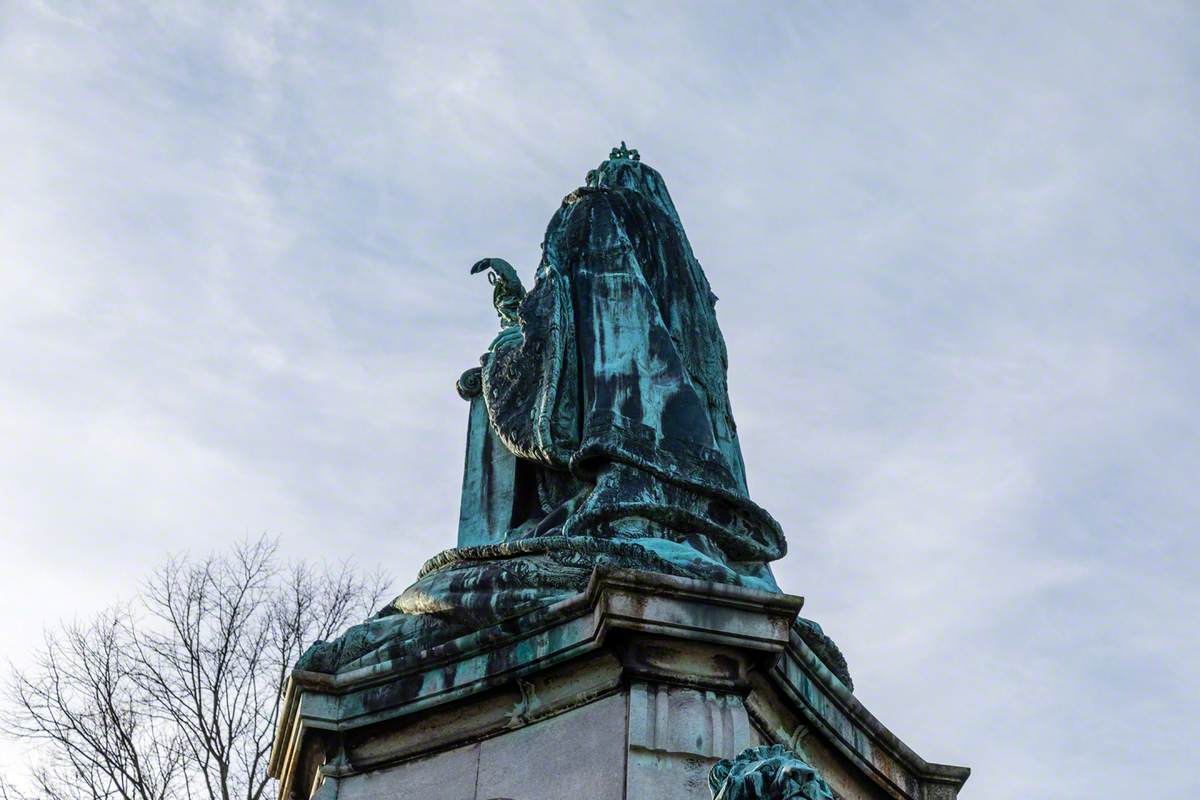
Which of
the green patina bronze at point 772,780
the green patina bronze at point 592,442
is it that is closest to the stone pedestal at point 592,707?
the green patina bronze at point 592,442

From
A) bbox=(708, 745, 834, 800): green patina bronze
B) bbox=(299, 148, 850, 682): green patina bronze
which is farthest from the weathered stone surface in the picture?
bbox=(708, 745, 834, 800): green patina bronze

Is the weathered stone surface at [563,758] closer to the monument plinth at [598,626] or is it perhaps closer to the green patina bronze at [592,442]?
the monument plinth at [598,626]

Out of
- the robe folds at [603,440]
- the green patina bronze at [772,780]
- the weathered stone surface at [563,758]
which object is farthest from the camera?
the robe folds at [603,440]

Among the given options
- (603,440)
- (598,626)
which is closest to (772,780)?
(598,626)

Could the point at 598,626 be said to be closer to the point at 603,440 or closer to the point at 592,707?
the point at 592,707

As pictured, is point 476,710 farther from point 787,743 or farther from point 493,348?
point 493,348

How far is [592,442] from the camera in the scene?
6586 millimetres

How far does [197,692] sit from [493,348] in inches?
289

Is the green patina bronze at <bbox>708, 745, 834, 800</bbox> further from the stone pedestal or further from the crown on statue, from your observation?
the crown on statue

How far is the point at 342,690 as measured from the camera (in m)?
5.84

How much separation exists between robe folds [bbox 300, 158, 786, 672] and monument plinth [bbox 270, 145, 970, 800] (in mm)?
11

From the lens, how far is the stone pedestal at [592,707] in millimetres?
5234

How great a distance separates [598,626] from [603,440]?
1.40 meters

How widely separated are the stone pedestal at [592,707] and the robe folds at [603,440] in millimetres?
192
